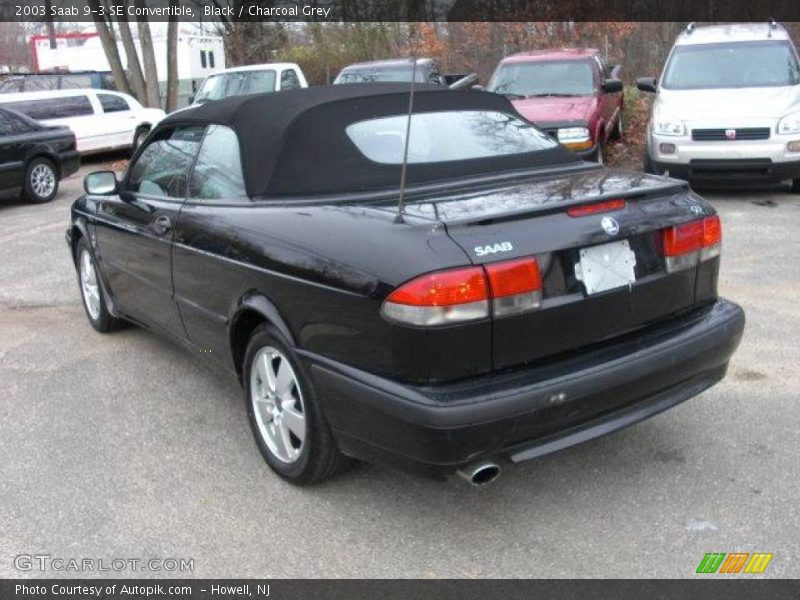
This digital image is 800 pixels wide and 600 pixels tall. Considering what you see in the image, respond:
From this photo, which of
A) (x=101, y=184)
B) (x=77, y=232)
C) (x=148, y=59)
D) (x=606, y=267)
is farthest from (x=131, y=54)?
(x=606, y=267)

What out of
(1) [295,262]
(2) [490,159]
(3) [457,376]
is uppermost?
(2) [490,159]

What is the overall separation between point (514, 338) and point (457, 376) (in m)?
0.24

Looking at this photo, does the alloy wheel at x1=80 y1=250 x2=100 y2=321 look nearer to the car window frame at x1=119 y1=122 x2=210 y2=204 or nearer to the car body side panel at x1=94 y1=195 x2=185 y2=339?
the car body side panel at x1=94 y1=195 x2=185 y2=339

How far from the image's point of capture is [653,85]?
35.1ft

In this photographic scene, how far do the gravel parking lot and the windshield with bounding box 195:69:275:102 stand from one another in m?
11.2

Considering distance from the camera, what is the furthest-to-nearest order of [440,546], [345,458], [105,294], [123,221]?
[105,294]
[123,221]
[345,458]
[440,546]

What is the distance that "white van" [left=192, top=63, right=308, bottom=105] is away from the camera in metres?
15.2

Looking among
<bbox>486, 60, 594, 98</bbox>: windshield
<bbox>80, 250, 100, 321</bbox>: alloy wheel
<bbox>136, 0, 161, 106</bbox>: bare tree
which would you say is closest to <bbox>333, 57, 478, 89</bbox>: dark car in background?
<bbox>486, 60, 594, 98</bbox>: windshield

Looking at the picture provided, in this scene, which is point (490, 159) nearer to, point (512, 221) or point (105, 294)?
point (512, 221)

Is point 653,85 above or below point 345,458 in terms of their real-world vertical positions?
above

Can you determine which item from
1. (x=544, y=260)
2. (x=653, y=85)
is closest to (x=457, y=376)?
(x=544, y=260)

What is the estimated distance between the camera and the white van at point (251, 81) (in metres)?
15.2

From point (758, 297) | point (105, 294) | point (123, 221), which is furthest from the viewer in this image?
point (758, 297)
